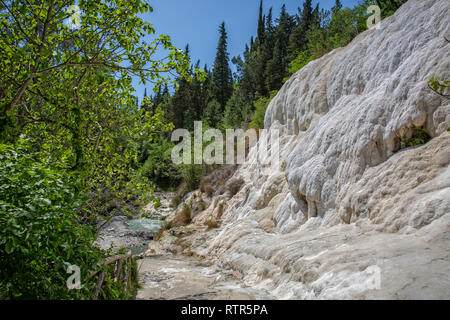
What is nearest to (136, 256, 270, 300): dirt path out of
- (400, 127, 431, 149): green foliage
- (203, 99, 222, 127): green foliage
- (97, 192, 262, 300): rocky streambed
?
(97, 192, 262, 300): rocky streambed

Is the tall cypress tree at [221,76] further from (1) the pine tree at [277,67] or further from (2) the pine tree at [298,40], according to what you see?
(2) the pine tree at [298,40]

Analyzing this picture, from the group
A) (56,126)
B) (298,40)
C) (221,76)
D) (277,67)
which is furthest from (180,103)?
(56,126)

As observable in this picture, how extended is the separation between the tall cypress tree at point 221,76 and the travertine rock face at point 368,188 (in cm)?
3751

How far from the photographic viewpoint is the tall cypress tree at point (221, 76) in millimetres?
48219

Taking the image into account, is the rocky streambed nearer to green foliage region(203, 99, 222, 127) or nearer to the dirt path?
the dirt path

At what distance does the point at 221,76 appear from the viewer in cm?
4888

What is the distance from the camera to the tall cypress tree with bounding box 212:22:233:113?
158 feet

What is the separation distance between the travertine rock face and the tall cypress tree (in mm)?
37512

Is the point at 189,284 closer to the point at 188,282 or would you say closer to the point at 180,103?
the point at 188,282

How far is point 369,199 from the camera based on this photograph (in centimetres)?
602

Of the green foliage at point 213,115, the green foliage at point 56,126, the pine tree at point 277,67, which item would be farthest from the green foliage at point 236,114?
the green foliage at point 56,126
